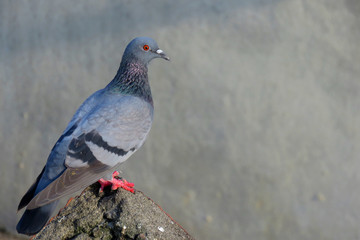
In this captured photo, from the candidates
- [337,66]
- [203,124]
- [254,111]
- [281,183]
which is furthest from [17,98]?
[337,66]

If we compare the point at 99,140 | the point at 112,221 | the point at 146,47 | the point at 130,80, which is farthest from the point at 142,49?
the point at 112,221

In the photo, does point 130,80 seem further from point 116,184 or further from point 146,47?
point 116,184

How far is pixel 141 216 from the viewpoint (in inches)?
68.2

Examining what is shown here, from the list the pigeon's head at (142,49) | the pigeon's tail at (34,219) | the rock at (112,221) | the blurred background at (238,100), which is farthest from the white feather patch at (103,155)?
the blurred background at (238,100)

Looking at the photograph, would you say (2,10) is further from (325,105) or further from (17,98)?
(325,105)

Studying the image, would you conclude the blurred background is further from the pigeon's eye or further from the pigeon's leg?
the pigeon's leg

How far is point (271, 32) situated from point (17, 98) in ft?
6.66

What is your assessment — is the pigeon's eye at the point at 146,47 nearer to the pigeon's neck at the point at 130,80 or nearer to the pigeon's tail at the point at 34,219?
the pigeon's neck at the point at 130,80

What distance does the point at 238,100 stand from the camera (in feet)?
11.1

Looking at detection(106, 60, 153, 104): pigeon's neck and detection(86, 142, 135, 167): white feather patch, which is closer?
detection(86, 142, 135, 167): white feather patch

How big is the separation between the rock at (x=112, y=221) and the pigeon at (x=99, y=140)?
0.06m

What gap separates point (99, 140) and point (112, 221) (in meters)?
0.33

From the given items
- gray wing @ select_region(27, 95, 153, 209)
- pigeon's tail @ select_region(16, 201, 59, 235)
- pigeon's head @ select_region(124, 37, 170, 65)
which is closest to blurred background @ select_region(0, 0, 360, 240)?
pigeon's head @ select_region(124, 37, 170, 65)

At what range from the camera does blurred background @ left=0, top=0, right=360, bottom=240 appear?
129 inches
